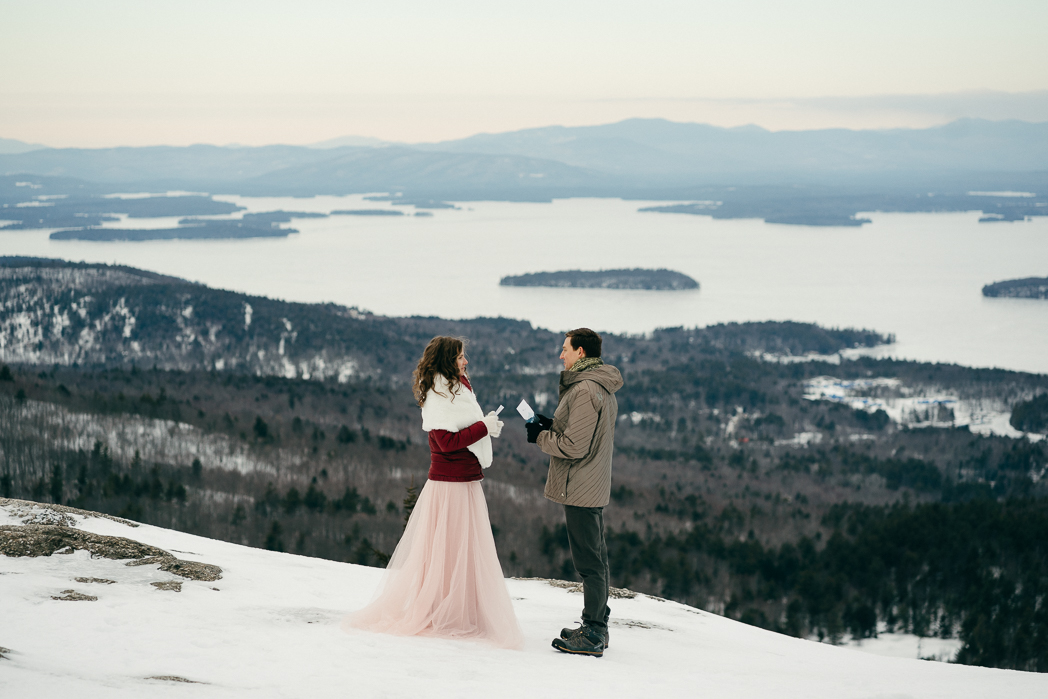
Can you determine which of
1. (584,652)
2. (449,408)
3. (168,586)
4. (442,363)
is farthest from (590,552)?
(168,586)

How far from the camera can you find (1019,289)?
624 ft

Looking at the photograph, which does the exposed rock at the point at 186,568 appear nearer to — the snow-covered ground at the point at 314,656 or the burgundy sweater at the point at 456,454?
the snow-covered ground at the point at 314,656

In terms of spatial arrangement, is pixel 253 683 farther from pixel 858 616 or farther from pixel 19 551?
pixel 858 616

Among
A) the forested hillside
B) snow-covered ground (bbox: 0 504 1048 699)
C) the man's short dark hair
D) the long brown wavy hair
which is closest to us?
snow-covered ground (bbox: 0 504 1048 699)

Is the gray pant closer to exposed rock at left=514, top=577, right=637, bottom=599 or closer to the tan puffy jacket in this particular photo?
the tan puffy jacket

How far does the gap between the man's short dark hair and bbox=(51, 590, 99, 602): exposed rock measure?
231 inches

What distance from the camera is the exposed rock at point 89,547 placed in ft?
35.6

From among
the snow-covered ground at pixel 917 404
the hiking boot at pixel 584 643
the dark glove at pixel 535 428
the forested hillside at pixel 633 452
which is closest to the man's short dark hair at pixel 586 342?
the dark glove at pixel 535 428

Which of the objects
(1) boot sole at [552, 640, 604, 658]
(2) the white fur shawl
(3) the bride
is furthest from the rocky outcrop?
(1) boot sole at [552, 640, 604, 658]

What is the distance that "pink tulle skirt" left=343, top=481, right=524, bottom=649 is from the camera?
31.4ft

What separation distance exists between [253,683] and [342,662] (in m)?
0.96

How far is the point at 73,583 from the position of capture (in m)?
10.1

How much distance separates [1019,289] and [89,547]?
211101 mm

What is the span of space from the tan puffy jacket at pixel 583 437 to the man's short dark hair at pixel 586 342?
0.68 ft
